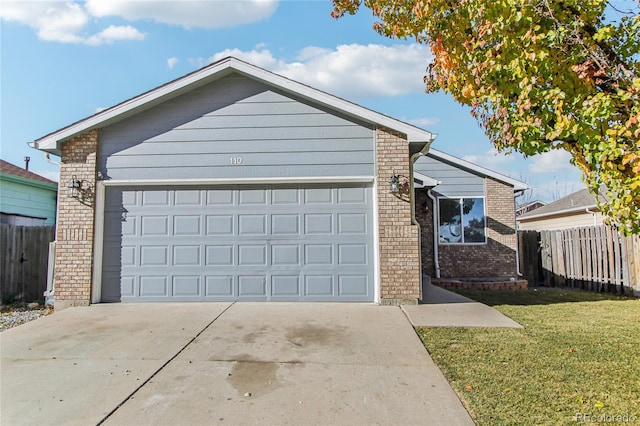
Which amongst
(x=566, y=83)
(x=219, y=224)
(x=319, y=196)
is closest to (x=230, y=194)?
(x=219, y=224)

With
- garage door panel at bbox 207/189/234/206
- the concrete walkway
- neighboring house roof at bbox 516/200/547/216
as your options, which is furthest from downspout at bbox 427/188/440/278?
neighboring house roof at bbox 516/200/547/216

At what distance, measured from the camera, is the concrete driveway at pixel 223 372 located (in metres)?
3.23

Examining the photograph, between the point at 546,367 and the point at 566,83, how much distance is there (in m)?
3.06

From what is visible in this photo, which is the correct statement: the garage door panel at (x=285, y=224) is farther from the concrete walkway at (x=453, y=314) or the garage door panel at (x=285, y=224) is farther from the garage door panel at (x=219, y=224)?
the concrete walkway at (x=453, y=314)

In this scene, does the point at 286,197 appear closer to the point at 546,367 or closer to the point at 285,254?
the point at 285,254

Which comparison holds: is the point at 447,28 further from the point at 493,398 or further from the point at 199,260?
the point at 199,260

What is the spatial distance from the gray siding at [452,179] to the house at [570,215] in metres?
4.95

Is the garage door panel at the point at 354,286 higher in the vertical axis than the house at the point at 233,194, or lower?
lower

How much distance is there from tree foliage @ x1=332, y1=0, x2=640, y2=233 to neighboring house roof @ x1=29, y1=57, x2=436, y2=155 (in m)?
2.99

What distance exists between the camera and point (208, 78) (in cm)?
775

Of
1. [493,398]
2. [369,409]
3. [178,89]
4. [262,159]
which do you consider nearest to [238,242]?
[262,159]

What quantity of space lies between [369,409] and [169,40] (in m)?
8.71

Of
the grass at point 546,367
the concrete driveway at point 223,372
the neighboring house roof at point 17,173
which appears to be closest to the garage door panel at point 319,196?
the concrete driveway at point 223,372

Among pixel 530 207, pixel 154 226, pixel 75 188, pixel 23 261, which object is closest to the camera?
pixel 75 188
